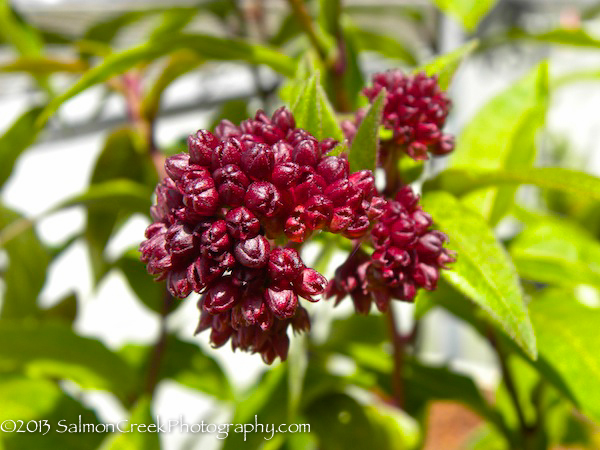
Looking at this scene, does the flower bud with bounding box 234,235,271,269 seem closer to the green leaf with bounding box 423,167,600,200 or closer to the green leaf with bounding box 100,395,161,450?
the green leaf with bounding box 423,167,600,200

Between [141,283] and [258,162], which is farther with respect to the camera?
[141,283]

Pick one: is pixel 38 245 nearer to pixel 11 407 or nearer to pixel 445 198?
pixel 11 407

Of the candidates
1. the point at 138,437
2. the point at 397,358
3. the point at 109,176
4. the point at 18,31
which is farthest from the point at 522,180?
the point at 18,31

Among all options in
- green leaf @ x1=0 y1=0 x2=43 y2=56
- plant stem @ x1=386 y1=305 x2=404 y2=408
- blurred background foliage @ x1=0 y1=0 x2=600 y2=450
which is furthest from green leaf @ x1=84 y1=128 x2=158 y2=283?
plant stem @ x1=386 y1=305 x2=404 y2=408

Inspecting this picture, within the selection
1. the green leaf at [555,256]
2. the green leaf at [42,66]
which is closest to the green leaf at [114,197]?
the green leaf at [42,66]

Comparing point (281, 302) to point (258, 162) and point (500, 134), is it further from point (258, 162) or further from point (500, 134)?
point (500, 134)

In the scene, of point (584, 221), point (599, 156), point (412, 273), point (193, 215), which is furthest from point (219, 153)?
point (599, 156)

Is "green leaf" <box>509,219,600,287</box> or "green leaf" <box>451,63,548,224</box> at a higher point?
"green leaf" <box>451,63,548,224</box>
